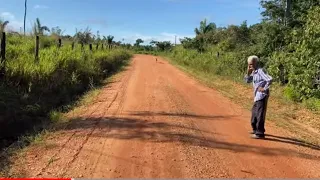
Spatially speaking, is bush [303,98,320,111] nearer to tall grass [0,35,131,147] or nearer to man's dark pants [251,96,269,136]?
man's dark pants [251,96,269,136]

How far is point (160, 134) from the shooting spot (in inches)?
264

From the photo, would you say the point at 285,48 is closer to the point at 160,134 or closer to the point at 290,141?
the point at 290,141

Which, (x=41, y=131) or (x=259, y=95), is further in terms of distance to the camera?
(x=41, y=131)

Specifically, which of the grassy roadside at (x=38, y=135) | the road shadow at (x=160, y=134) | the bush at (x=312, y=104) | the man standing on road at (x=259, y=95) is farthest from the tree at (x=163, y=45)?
the man standing on road at (x=259, y=95)

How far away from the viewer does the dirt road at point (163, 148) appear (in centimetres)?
507

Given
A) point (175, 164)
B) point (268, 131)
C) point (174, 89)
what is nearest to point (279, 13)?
point (174, 89)

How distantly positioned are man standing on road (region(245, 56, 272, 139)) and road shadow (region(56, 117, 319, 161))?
65 centimetres

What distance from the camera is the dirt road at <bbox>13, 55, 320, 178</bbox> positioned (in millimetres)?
5070

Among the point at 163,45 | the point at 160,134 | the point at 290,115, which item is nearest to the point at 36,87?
the point at 160,134

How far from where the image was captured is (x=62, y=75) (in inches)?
486

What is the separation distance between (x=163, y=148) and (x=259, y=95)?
2051 millimetres

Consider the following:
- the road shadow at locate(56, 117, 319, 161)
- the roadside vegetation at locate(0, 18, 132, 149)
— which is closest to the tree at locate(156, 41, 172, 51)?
the roadside vegetation at locate(0, 18, 132, 149)

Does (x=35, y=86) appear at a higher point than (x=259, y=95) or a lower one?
lower

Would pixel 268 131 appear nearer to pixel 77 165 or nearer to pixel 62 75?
pixel 77 165
